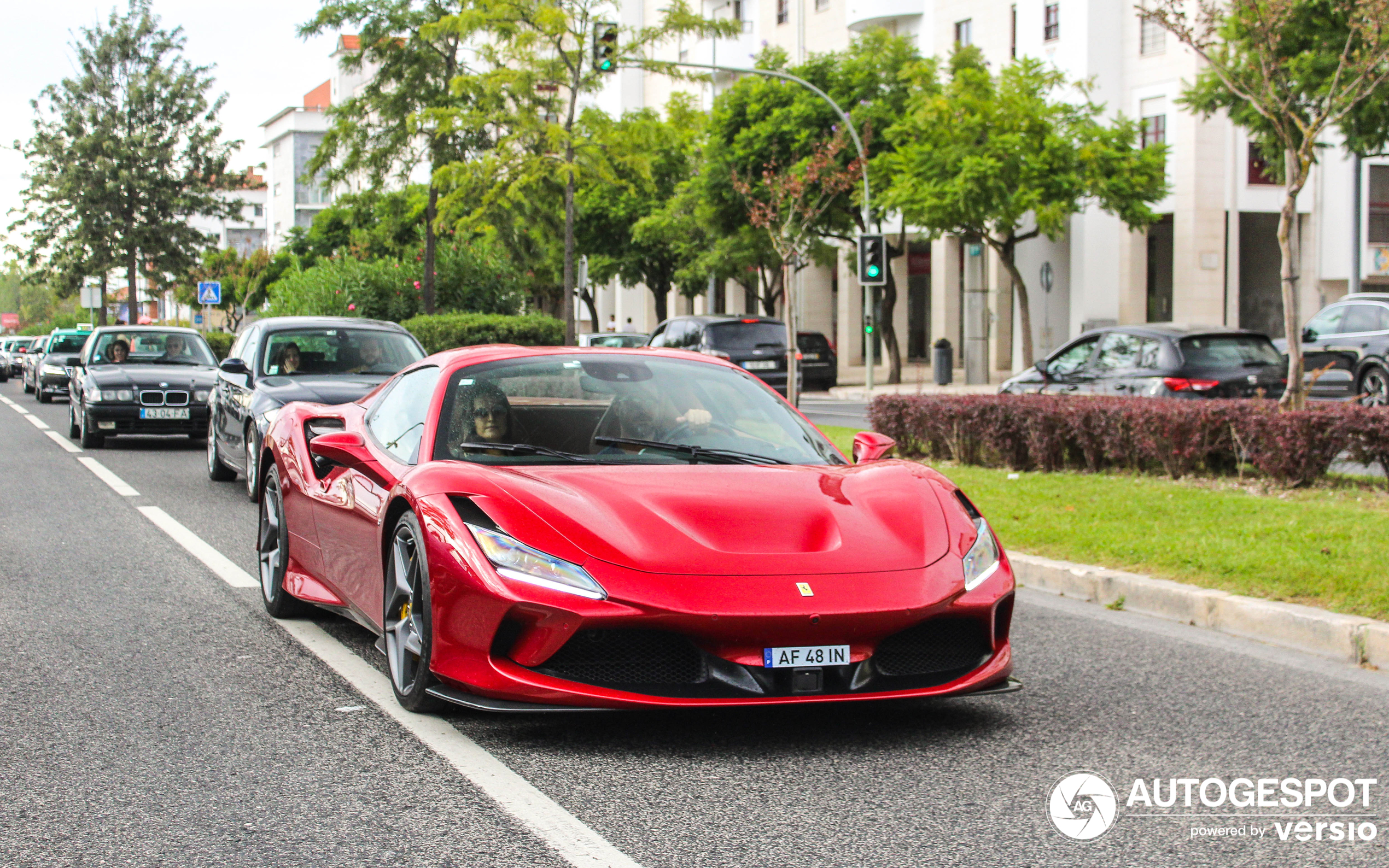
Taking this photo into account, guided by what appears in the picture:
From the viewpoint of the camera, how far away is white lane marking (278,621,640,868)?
361cm

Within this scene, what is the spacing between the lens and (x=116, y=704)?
520 cm

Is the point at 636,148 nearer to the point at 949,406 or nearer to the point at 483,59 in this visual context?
the point at 483,59

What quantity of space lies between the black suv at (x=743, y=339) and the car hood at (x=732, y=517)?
22979 mm

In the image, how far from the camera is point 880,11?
45.0m

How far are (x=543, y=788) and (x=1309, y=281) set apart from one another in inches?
1545

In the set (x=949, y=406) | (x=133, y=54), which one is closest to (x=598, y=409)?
(x=949, y=406)

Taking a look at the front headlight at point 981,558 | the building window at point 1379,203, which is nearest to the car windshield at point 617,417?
the front headlight at point 981,558

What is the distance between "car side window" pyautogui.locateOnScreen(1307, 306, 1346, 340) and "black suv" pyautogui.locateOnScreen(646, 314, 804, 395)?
31.9 feet

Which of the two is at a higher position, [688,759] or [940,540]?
[940,540]

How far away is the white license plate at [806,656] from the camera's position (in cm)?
437

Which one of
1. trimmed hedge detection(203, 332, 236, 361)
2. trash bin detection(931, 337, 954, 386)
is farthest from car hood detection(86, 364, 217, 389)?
trimmed hedge detection(203, 332, 236, 361)

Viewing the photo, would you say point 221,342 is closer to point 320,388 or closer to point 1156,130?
point 1156,130

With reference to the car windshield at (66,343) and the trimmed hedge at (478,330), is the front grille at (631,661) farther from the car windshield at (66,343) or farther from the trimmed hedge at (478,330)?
the car windshield at (66,343)

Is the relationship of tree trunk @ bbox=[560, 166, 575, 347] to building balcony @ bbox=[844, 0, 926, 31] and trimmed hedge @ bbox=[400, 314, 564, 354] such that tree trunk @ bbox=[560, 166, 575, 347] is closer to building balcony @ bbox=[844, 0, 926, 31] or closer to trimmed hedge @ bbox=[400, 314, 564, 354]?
trimmed hedge @ bbox=[400, 314, 564, 354]
